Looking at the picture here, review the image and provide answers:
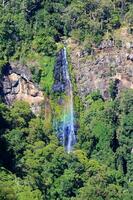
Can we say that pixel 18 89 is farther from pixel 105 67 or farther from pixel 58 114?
pixel 105 67

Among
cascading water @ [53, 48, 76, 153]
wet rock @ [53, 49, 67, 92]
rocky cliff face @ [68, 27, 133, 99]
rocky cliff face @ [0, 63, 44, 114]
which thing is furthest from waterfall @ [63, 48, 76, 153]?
rocky cliff face @ [0, 63, 44, 114]

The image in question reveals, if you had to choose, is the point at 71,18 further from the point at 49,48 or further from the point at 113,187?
the point at 113,187

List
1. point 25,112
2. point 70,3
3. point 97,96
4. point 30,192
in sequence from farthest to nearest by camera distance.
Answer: point 70,3 < point 97,96 < point 25,112 < point 30,192

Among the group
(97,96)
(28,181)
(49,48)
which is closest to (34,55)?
(49,48)

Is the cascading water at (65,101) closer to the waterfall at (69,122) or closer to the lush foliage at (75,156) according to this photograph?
the waterfall at (69,122)

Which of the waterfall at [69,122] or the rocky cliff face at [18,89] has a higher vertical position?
the rocky cliff face at [18,89]

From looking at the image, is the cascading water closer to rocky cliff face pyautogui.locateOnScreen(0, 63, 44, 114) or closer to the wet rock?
the wet rock

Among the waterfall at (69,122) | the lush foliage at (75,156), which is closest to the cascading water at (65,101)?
the waterfall at (69,122)
